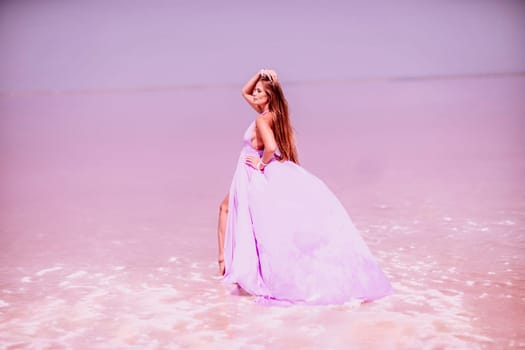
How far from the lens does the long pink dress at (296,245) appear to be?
3.09 meters

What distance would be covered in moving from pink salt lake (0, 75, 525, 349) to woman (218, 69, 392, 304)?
111mm

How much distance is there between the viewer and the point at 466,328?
107 inches

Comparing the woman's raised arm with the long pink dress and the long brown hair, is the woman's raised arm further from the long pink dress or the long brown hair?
the long pink dress

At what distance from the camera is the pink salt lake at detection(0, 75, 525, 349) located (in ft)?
9.09

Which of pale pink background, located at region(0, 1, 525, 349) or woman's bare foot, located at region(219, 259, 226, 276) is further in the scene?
woman's bare foot, located at region(219, 259, 226, 276)

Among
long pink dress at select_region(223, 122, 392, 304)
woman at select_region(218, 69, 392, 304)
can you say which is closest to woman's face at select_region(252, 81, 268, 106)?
woman at select_region(218, 69, 392, 304)

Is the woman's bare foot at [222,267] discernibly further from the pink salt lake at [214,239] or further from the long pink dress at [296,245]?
the long pink dress at [296,245]

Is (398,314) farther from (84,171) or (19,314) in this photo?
(84,171)

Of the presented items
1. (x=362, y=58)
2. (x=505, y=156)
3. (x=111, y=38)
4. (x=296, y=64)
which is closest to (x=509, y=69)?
(x=362, y=58)

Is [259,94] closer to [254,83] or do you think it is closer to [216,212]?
[254,83]

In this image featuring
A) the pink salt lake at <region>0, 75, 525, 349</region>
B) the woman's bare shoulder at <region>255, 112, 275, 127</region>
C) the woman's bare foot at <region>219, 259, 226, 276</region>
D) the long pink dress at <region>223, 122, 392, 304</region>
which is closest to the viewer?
the pink salt lake at <region>0, 75, 525, 349</region>

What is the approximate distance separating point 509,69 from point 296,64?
7.19 meters

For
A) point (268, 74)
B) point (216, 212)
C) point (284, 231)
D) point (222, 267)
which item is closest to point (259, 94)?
point (268, 74)

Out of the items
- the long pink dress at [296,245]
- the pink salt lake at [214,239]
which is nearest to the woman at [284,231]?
the long pink dress at [296,245]
